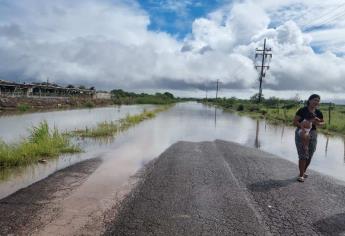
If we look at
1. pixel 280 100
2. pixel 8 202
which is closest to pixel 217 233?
pixel 8 202

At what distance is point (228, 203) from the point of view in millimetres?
6375

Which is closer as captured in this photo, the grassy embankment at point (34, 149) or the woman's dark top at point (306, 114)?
the woman's dark top at point (306, 114)

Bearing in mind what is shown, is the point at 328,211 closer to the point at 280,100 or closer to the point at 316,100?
the point at 316,100

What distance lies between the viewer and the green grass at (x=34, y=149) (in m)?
10.3

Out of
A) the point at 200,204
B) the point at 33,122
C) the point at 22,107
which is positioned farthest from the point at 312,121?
the point at 22,107

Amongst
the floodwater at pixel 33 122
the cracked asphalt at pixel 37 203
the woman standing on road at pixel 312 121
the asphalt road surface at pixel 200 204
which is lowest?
the floodwater at pixel 33 122

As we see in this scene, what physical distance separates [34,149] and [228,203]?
7.68 m

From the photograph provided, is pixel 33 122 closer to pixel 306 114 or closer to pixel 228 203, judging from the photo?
pixel 306 114

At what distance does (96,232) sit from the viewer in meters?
5.17

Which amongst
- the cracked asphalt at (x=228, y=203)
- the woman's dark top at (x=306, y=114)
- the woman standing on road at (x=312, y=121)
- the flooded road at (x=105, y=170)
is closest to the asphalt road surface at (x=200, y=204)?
the cracked asphalt at (x=228, y=203)

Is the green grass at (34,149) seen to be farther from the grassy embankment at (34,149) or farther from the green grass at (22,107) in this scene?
the green grass at (22,107)

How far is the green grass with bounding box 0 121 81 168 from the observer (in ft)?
33.7

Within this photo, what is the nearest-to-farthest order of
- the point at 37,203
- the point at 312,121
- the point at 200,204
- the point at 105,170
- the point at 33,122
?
the point at 200,204 → the point at 37,203 → the point at 312,121 → the point at 105,170 → the point at 33,122

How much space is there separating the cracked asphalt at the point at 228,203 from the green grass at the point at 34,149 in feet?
12.4
